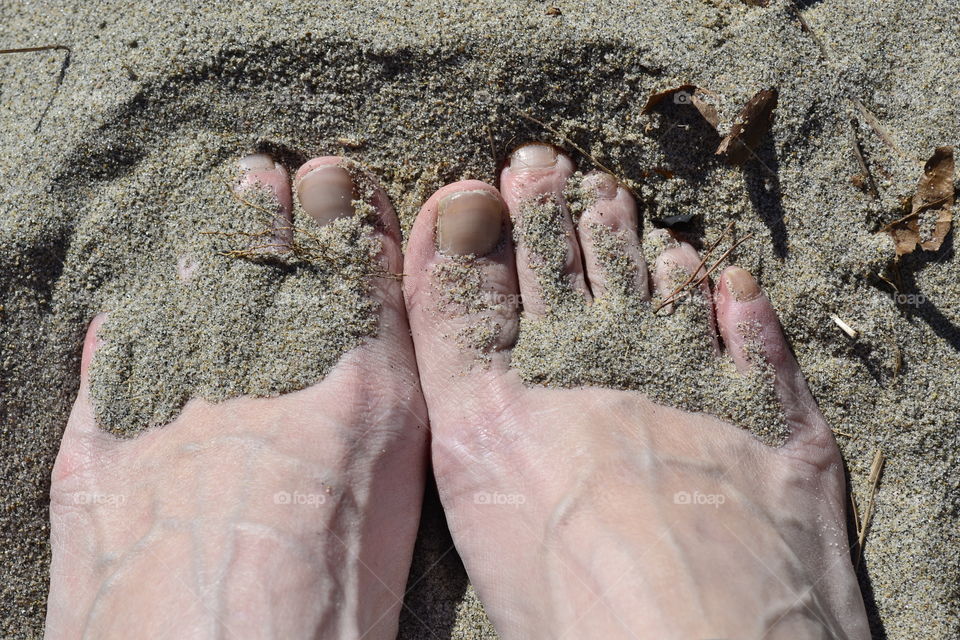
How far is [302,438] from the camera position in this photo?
180 cm

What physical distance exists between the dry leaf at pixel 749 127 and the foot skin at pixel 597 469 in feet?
0.92

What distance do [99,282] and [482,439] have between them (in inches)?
45.2

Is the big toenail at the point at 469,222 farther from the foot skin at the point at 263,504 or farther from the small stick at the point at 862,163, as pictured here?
the small stick at the point at 862,163

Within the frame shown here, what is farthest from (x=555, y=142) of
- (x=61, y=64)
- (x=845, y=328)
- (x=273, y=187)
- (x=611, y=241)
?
(x=61, y=64)

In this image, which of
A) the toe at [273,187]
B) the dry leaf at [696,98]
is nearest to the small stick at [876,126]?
the dry leaf at [696,98]

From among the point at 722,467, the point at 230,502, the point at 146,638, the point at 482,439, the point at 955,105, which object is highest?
the point at 955,105

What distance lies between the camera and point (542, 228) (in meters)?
1.90

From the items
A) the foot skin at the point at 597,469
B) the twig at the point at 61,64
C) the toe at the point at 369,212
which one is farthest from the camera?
the twig at the point at 61,64

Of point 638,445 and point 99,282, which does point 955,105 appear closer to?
point 638,445

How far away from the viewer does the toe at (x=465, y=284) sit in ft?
6.12

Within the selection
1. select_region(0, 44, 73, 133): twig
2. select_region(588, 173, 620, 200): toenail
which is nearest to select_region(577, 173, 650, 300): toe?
select_region(588, 173, 620, 200): toenail

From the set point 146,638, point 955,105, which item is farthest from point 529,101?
point 146,638

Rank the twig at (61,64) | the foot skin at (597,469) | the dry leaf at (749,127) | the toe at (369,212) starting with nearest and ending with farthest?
the foot skin at (597,469), the dry leaf at (749,127), the toe at (369,212), the twig at (61,64)

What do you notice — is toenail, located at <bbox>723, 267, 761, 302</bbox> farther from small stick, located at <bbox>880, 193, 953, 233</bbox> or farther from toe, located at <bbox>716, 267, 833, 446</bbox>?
small stick, located at <bbox>880, 193, 953, 233</bbox>
